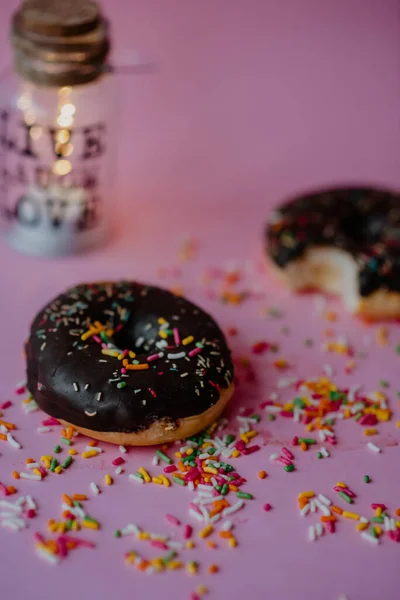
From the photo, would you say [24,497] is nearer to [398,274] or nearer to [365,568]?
[365,568]

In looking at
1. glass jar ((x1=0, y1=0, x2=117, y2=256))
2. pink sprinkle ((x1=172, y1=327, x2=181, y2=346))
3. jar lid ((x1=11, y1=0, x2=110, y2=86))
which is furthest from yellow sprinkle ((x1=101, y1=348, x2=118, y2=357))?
jar lid ((x1=11, y1=0, x2=110, y2=86))

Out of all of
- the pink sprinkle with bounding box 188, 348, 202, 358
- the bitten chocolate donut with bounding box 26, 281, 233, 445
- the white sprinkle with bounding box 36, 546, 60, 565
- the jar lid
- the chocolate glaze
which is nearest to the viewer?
the white sprinkle with bounding box 36, 546, 60, 565

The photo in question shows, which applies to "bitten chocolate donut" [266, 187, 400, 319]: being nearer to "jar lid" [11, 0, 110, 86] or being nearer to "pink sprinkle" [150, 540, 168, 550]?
"jar lid" [11, 0, 110, 86]

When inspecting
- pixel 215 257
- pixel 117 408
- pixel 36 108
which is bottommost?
pixel 215 257

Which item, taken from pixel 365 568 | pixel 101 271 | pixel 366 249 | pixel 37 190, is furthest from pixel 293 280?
pixel 365 568

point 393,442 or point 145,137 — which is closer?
point 393,442

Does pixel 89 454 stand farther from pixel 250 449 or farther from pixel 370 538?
pixel 370 538
